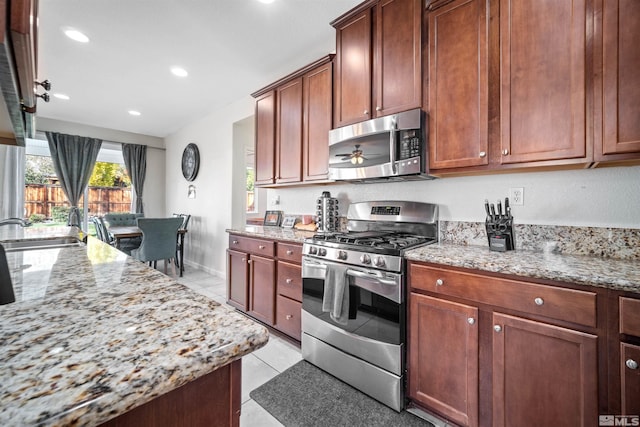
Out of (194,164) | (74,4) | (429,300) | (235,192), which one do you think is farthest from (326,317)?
(194,164)

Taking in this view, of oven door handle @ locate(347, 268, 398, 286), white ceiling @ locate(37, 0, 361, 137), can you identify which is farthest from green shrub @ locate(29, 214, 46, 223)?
oven door handle @ locate(347, 268, 398, 286)

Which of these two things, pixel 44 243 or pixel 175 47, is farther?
pixel 175 47

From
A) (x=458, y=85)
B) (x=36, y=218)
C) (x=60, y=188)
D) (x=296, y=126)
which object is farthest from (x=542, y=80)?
(x=36, y=218)

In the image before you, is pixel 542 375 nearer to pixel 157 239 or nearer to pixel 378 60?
pixel 378 60

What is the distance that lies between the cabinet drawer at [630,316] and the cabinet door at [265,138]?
2.63 meters

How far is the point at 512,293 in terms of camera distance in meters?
1.21

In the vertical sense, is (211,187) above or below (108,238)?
above

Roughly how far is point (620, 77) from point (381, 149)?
1.18 meters

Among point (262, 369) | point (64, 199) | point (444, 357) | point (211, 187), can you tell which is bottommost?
point (262, 369)

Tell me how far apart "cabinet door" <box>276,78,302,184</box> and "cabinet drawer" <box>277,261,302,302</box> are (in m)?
Result: 0.88

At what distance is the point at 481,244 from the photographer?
182 cm

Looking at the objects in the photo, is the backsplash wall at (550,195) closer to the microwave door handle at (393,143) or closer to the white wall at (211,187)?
the microwave door handle at (393,143)

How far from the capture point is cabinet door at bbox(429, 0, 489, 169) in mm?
1584

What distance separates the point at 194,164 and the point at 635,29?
514cm
